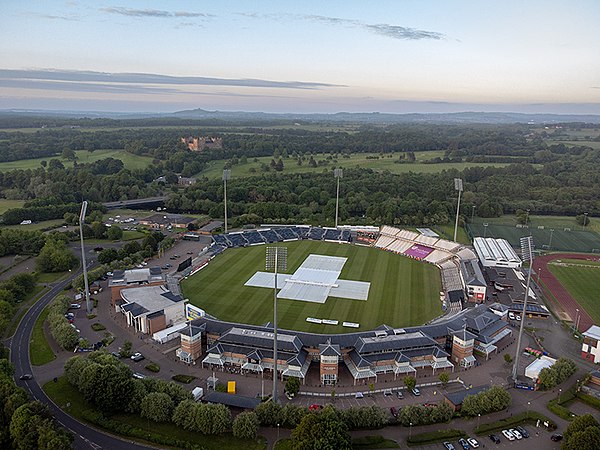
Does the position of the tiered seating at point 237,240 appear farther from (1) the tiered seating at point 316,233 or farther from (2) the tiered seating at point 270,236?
(1) the tiered seating at point 316,233

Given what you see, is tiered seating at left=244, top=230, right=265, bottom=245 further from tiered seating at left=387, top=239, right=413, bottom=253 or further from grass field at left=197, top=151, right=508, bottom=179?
grass field at left=197, top=151, right=508, bottom=179

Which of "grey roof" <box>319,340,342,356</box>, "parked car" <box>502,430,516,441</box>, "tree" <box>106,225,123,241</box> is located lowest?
"tree" <box>106,225,123,241</box>

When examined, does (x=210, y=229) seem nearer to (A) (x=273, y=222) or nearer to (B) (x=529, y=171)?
(A) (x=273, y=222)

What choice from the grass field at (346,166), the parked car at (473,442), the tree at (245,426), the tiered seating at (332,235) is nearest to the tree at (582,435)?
the parked car at (473,442)

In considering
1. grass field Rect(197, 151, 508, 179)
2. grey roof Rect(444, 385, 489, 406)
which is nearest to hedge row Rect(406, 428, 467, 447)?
grey roof Rect(444, 385, 489, 406)

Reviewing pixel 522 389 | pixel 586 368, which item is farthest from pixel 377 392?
pixel 586 368

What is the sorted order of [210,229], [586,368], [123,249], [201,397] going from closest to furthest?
[201,397] < [586,368] < [123,249] < [210,229]
